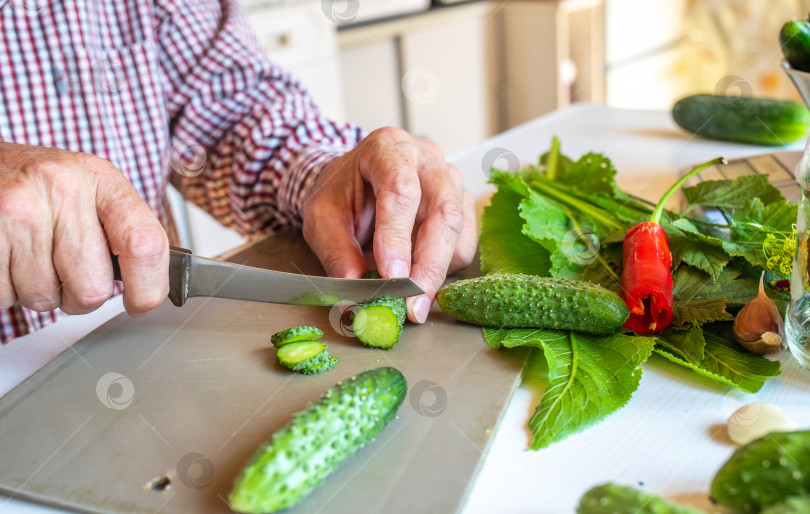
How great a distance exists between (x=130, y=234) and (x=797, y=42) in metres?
0.90

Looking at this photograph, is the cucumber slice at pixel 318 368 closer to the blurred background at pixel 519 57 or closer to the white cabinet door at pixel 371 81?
the blurred background at pixel 519 57

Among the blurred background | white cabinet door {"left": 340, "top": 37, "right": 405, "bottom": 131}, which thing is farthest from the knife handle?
white cabinet door {"left": 340, "top": 37, "right": 405, "bottom": 131}

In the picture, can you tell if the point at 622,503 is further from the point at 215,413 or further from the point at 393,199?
the point at 393,199

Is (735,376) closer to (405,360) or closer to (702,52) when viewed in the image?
(405,360)

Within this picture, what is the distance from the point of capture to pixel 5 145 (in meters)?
0.88

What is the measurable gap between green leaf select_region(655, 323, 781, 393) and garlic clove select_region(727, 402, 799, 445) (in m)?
0.04

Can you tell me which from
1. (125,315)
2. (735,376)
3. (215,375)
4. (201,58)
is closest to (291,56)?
(201,58)

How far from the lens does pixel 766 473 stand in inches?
20.6

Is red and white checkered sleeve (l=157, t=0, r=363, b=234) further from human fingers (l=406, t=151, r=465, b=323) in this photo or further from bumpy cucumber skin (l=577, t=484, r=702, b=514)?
bumpy cucumber skin (l=577, t=484, r=702, b=514)

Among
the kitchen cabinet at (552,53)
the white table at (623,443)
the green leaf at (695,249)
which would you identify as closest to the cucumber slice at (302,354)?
the white table at (623,443)

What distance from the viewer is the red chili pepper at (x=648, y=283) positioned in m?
0.82

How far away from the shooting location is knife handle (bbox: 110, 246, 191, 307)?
89cm

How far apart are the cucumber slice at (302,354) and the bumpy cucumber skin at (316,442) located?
11 cm

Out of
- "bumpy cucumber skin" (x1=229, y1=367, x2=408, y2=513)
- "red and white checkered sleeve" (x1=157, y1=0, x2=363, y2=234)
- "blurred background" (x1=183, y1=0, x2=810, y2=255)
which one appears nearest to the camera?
"bumpy cucumber skin" (x1=229, y1=367, x2=408, y2=513)
